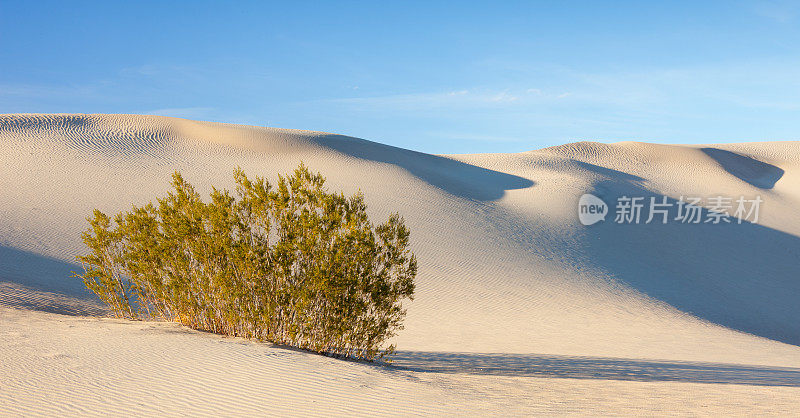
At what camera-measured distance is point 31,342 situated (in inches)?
272

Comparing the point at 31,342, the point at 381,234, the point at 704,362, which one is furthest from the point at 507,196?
→ the point at 31,342

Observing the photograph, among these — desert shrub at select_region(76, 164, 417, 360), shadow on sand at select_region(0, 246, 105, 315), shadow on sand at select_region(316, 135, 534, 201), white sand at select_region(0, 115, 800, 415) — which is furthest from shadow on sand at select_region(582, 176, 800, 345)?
shadow on sand at select_region(0, 246, 105, 315)

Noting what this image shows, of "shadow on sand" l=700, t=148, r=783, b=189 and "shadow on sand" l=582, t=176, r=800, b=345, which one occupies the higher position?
"shadow on sand" l=700, t=148, r=783, b=189

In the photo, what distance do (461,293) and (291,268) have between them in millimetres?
7967

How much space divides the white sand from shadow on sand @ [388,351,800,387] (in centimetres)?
6

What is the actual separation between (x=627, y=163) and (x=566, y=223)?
19.0 m

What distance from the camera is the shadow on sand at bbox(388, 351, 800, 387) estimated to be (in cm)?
799

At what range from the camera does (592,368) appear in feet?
28.8

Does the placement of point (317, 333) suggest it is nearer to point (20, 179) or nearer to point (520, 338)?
point (520, 338)

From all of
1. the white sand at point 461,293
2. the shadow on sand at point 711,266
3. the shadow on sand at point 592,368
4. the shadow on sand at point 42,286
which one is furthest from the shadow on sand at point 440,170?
the shadow on sand at point 592,368

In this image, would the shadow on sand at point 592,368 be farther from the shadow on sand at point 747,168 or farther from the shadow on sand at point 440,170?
the shadow on sand at point 747,168

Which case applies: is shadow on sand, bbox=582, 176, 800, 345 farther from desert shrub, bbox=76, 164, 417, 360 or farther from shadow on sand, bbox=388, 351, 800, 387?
desert shrub, bbox=76, 164, 417, 360

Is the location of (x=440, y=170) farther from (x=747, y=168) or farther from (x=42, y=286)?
(x=747, y=168)

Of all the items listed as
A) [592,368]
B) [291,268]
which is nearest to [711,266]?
[592,368]
